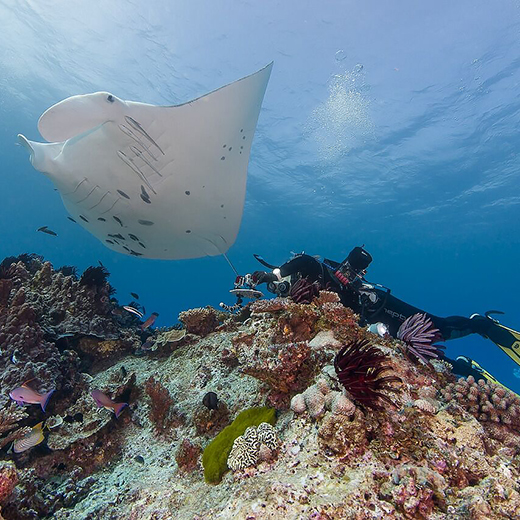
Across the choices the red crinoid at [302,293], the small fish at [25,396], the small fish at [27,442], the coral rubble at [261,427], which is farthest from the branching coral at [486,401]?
the small fish at [25,396]

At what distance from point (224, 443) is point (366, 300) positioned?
4097 millimetres

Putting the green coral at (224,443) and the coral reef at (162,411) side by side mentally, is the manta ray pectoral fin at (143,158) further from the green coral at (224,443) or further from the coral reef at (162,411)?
the green coral at (224,443)

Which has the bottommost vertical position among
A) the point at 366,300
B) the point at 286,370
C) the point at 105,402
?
the point at 105,402

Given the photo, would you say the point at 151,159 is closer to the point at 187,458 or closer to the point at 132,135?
the point at 132,135

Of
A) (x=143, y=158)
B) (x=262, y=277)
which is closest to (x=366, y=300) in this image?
(x=262, y=277)

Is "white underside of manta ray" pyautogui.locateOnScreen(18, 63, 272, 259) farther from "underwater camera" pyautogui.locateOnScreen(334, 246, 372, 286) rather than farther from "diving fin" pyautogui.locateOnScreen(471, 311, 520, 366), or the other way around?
"diving fin" pyautogui.locateOnScreen(471, 311, 520, 366)

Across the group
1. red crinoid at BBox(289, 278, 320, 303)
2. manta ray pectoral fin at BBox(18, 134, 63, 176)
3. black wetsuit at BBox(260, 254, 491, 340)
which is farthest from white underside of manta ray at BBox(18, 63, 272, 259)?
red crinoid at BBox(289, 278, 320, 303)

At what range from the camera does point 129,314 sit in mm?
7711

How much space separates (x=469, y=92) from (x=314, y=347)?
78.8 ft

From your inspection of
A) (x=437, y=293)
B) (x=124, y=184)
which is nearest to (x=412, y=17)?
(x=124, y=184)

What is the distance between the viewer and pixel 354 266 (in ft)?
18.4

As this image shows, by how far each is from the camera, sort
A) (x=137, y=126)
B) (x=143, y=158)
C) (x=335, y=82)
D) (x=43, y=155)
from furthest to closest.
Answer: (x=335, y=82) < (x=143, y=158) < (x=43, y=155) < (x=137, y=126)

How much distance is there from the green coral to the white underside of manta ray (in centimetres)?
400

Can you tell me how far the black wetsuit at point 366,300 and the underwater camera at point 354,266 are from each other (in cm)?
12
